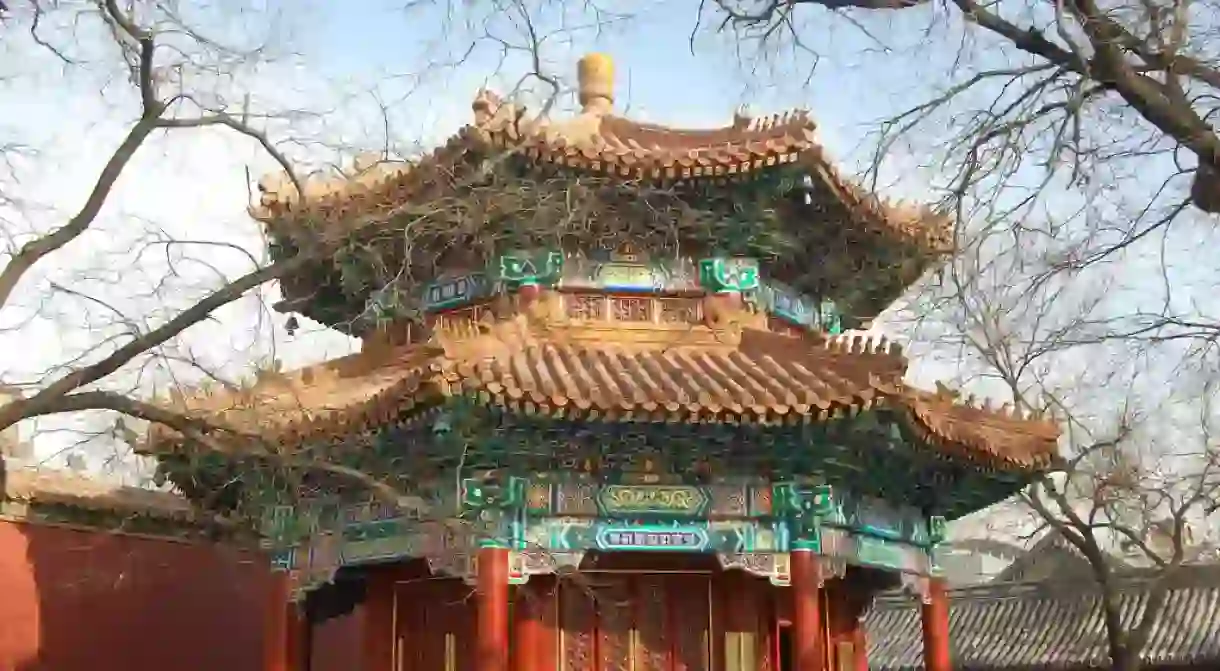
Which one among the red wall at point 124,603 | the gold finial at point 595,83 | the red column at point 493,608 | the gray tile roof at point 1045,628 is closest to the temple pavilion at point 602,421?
the red column at point 493,608

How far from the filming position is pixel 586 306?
377 inches

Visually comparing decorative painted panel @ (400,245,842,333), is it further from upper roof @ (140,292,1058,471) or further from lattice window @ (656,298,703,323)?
upper roof @ (140,292,1058,471)

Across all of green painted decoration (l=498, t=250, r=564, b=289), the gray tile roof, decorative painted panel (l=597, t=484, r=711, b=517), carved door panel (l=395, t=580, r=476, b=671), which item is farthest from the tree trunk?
the gray tile roof

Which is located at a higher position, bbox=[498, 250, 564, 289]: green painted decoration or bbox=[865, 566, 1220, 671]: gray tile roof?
bbox=[498, 250, 564, 289]: green painted decoration

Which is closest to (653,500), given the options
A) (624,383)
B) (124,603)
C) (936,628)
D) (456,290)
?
(624,383)

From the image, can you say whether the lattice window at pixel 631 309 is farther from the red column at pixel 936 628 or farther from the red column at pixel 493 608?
the red column at pixel 936 628

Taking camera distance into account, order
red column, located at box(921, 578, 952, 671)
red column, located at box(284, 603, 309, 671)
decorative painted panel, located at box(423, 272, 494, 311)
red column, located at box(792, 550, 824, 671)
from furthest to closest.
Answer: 1. red column, located at box(921, 578, 952, 671)
2. decorative painted panel, located at box(423, 272, 494, 311)
3. red column, located at box(284, 603, 309, 671)
4. red column, located at box(792, 550, 824, 671)

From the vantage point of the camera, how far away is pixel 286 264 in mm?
6453

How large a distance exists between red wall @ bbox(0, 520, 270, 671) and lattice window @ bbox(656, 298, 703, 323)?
589 cm

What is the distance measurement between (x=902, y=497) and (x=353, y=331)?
4433mm

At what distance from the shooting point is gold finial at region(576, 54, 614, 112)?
10.9m

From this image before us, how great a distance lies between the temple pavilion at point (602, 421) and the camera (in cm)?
815

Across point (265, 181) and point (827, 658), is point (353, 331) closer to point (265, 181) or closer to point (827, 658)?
point (265, 181)

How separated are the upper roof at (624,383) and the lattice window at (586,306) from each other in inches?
3.8
